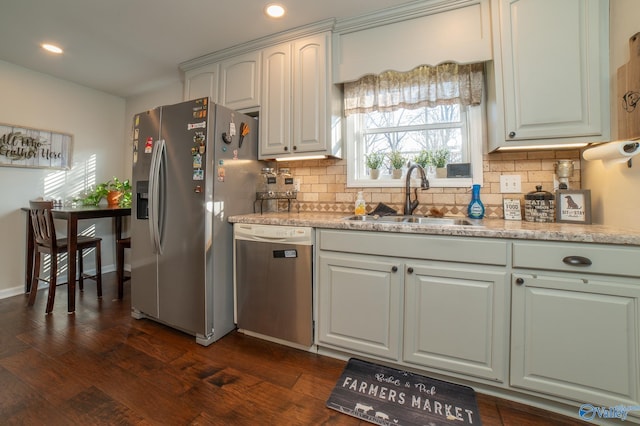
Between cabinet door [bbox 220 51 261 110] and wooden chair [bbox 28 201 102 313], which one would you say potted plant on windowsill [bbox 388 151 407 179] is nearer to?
cabinet door [bbox 220 51 261 110]

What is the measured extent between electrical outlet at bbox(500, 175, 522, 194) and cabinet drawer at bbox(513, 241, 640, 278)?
735 millimetres

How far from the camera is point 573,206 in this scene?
1588 mm

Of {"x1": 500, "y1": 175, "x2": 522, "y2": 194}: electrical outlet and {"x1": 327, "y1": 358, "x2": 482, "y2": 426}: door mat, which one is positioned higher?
{"x1": 500, "y1": 175, "x2": 522, "y2": 194}: electrical outlet

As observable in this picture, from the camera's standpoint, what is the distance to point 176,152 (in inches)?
77.5

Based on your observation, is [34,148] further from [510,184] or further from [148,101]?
[510,184]

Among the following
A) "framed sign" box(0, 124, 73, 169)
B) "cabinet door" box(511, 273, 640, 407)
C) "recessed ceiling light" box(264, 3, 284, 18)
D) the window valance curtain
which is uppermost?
"recessed ceiling light" box(264, 3, 284, 18)

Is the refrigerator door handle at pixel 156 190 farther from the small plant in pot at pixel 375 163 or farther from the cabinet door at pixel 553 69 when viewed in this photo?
the cabinet door at pixel 553 69

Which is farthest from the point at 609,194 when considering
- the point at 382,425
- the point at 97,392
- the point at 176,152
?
the point at 97,392

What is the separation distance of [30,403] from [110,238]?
272cm

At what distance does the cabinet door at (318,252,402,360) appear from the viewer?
156 cm

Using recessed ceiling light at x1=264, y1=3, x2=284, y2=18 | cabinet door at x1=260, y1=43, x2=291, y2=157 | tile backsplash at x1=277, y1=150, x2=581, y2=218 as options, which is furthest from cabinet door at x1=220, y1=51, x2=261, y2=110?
tile backsplash at x1=277, y1=150, x2=581, y2=218

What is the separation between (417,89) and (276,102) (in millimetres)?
1142

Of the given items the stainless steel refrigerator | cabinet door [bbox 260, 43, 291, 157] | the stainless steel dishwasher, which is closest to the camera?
the stainless steel dishwasher

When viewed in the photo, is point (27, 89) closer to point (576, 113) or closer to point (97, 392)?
point (97, 392)
